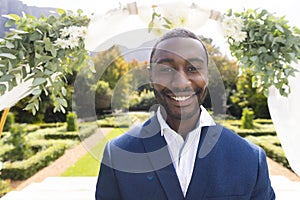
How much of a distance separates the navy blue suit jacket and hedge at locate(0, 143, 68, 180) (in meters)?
4.80

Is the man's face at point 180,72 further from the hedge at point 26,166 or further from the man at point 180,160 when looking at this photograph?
the hedge at point 26,166

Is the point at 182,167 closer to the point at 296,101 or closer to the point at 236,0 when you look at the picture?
the point at 296,101

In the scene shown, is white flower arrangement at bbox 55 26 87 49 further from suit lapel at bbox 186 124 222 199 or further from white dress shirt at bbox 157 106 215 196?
suit lapel at bbox 186 124 222 199

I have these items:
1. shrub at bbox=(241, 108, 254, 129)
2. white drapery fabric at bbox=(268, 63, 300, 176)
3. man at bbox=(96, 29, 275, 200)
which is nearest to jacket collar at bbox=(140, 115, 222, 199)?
man at bbox=(96, 29, 275, 200)

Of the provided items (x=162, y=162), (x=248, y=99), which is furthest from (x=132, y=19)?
(x=248, y=99)

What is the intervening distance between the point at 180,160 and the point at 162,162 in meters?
0.06

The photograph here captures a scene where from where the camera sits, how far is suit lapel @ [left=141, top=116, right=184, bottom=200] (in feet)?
3.68

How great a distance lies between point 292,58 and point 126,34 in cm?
63

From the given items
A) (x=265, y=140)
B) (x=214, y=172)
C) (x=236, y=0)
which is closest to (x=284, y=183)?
(x=265, y=140)

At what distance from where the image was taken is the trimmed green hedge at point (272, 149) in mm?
6465

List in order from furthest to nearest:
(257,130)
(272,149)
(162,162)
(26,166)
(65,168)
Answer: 1. (257,130)
2. (65,168)
3. (272,149)
4. (26,166)
5. (162,162)

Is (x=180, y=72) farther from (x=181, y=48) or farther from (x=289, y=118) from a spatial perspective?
(x=289, y=118)

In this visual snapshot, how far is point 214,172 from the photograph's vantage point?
114 centimetres

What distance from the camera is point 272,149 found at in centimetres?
655
